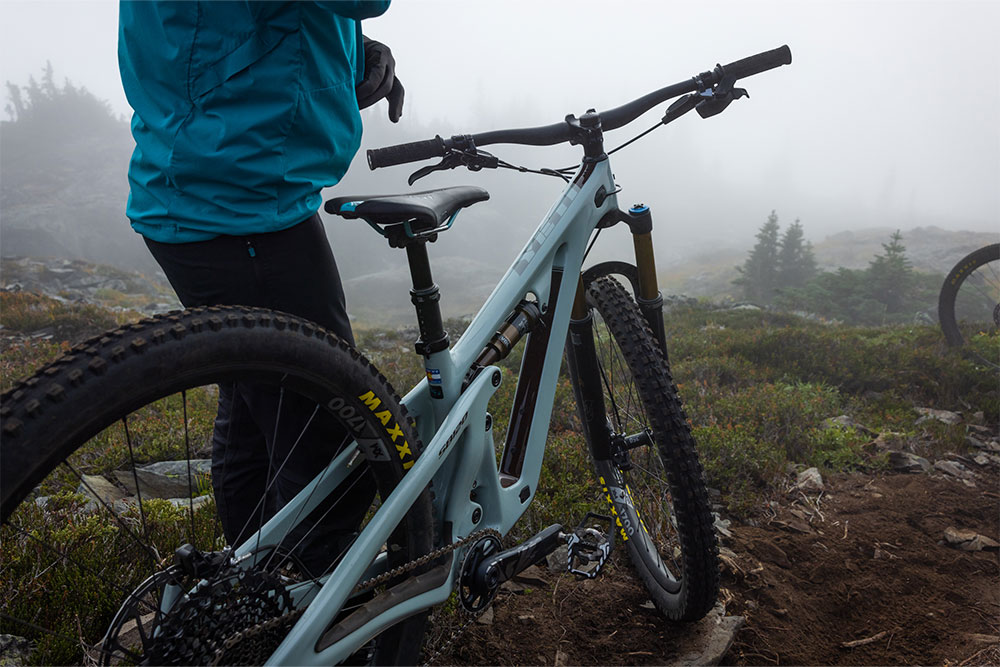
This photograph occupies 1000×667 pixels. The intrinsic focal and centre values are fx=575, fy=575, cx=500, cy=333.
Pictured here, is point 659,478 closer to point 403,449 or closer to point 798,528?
point 798,528

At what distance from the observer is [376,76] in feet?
6.82

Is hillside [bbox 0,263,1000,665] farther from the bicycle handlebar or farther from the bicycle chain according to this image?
the bicycle handlebar

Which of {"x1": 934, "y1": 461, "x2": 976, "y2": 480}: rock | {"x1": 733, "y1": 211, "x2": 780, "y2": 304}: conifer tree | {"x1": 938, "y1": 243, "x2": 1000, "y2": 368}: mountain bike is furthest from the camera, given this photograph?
{"x1": 733, "y1": 211, "x2": 780, "y2": 304}: conifer tree

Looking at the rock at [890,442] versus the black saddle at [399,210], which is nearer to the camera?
the black saddle at [399,210]

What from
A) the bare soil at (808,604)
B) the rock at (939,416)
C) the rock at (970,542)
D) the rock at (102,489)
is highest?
the rock at (102,489)

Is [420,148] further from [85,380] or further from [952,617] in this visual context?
[952,617]

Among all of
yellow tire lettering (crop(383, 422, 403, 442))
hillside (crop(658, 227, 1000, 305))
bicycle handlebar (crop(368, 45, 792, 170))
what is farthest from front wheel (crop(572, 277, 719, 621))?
hillside (crop(658, 227, 1000, 305))

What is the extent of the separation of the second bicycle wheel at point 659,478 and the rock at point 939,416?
434 cm

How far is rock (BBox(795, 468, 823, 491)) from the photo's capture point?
14.3 ft

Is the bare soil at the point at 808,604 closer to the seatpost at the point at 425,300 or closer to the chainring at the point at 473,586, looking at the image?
the chainring at the point at 473,586

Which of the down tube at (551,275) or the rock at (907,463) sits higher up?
the down tube at (551,275)

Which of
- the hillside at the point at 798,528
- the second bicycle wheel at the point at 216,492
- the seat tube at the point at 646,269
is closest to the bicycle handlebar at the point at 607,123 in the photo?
the seat tube at the point at 646,269

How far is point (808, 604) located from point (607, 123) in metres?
2.64

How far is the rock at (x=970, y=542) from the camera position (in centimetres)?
356
